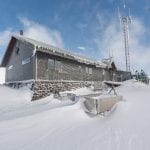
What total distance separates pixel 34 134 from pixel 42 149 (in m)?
1.33

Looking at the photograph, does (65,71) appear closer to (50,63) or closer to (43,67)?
(50,63)

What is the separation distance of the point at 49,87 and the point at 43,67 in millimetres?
1952

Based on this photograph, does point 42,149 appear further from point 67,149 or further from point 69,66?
point 69,66

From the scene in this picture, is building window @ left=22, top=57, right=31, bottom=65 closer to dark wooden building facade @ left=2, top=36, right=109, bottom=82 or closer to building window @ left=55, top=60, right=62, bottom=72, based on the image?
dark wooden building facade @ left=2, top=36, right=109, bottom=82

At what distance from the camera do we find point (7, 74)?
22.0m

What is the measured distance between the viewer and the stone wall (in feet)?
51.8

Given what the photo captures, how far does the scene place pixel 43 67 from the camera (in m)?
16.7

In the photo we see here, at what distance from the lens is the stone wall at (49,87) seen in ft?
51.8

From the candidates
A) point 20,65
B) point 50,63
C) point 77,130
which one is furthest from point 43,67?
point 77,130

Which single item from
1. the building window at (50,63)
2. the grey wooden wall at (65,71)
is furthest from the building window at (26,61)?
the building window at (50,63)

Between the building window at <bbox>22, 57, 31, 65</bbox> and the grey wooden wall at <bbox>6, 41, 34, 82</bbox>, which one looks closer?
the grey wooden wall at <bbox>6, 41, 34, 82</bbox>

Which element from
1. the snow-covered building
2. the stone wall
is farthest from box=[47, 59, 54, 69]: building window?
the stone wall

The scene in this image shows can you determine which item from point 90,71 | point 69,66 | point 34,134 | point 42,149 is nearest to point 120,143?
point 42,149

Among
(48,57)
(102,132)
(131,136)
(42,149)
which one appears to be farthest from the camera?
(48,57)
